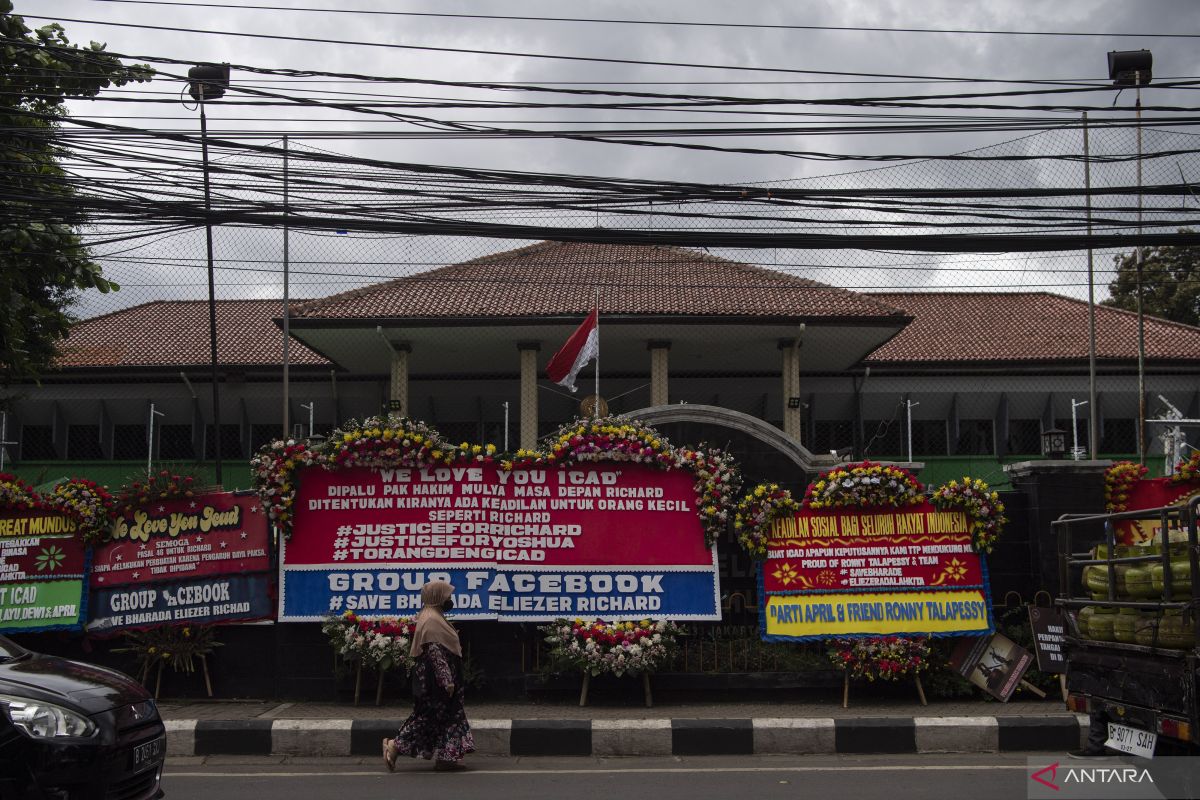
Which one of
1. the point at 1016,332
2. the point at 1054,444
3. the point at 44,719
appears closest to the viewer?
the point at 44,719

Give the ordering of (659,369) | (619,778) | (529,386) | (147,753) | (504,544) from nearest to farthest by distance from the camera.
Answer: (147,753) → (619,778) → (504,544) → (659,369) → (529,386)

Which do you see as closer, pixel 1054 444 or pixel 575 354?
pixel 1054 444

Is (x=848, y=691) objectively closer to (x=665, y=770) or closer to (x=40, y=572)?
(x=665, y=770)

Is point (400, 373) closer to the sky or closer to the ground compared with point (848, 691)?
closer to the sky

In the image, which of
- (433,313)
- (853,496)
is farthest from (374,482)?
Answer: (433,313)

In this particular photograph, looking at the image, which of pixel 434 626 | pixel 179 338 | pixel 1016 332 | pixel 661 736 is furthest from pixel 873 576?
pixel 179 338

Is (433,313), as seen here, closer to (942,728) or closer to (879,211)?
(879,211)

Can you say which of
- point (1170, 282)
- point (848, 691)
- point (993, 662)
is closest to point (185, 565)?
point (848, 691)

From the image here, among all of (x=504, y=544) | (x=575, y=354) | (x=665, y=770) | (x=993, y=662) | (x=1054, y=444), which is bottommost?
(x=665, y=770)

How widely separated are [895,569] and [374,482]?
5146 mm

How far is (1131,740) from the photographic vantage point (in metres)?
5.99

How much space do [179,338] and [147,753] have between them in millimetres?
26189

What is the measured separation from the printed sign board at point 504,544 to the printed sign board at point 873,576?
0.73m

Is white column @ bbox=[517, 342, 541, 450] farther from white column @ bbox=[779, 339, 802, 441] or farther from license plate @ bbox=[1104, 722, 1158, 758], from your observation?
license plate @ bbox=[1104, 722, 1158, 758]
